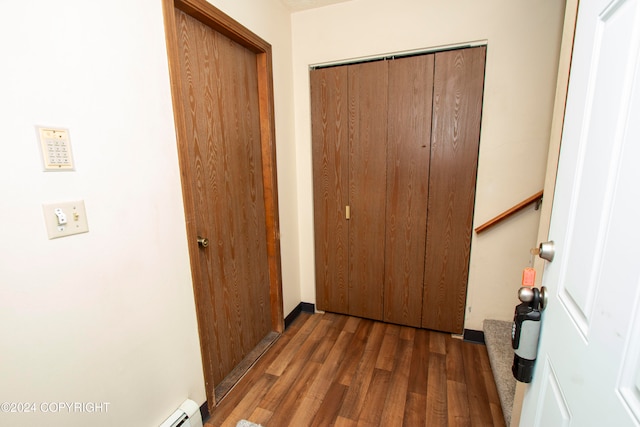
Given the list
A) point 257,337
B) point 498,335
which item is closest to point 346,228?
point 257,337

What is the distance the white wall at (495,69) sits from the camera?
1688mm

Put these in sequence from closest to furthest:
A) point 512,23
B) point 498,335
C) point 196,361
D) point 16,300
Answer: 1. point 16,300
2. point 196,361
3. point 512,23
4. point 498,335

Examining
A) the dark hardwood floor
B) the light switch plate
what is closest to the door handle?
the light switch plate

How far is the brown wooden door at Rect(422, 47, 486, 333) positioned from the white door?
1203 mm

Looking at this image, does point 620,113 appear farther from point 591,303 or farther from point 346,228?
point 346,228

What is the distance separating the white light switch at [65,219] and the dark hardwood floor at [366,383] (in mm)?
1238

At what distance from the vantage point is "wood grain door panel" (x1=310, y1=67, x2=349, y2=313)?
213 cm

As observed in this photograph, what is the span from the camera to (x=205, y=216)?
5.00 feet

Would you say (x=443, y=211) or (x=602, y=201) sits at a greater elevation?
(x=602, y=201)

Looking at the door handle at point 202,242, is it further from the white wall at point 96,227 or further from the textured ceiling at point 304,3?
the textured ceiling at point 304,3

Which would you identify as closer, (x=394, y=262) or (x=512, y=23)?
(x=512, y=23)

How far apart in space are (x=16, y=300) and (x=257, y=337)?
152 cm

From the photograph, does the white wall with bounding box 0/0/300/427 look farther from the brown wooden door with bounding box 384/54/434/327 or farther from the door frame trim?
the brown wooden door with bounding box 384/54/434/327

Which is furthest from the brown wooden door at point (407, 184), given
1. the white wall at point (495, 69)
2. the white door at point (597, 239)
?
the white door at point (597, 239)
